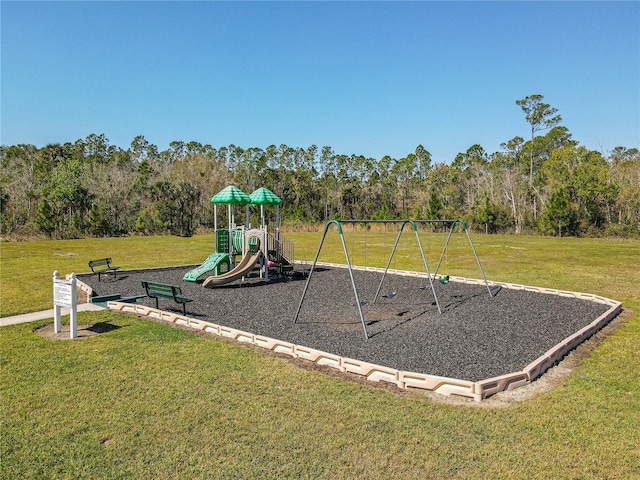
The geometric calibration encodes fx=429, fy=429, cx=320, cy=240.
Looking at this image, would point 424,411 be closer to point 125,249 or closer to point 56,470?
point 56,470

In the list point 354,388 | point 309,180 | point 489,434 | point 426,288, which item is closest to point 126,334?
point 354,388

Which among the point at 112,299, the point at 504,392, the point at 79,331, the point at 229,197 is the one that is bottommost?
the point at 504,392

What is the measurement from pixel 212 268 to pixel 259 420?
9.22m

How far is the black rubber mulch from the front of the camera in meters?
6.69

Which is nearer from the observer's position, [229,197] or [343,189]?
[229,197]

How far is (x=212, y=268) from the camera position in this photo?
528 inches

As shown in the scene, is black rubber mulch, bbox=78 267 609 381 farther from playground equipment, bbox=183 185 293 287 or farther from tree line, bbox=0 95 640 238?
tree line, bbox=0 95 640 238

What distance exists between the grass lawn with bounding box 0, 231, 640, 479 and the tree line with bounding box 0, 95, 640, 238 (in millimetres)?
27892

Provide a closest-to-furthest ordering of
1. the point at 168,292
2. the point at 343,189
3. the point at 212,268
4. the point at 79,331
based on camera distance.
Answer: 1. the point at 79,331
2. the point at 168,292
3. the point at 212,268
4. the point at 343,189

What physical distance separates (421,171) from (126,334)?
5264 centimetres

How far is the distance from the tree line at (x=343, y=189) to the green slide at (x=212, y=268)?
2132cm

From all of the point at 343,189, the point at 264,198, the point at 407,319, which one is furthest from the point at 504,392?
the point at 343,189

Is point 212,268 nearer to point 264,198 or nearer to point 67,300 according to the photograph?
point 264,198

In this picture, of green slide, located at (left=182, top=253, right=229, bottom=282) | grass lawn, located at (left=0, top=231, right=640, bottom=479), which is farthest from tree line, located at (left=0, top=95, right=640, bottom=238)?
grass lawn, located at (left=0, top=231, right=640, bottom=479)
